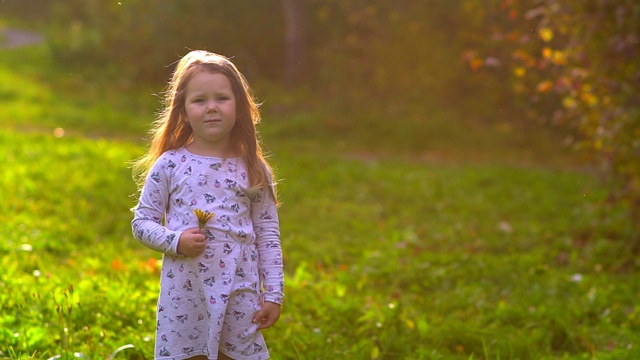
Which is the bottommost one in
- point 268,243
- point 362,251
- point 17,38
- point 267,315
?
point 362,251

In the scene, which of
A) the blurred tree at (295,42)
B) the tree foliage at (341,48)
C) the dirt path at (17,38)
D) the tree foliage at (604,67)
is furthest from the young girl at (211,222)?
the dirt path at (17,38)

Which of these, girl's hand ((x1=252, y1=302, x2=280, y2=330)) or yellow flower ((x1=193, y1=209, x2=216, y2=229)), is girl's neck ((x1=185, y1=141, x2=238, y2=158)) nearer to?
yellow flower ((x1=193, y1=209, x2=216, y2=229))

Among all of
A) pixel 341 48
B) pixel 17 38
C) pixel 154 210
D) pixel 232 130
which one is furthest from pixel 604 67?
pixel 17 38

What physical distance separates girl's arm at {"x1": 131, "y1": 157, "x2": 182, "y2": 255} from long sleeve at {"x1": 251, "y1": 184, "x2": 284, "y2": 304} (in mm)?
391

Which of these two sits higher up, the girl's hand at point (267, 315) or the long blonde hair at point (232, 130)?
the long blonde hair at point (232, 130)

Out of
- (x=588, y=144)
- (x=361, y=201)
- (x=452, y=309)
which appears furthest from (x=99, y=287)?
(x=361, y=201)

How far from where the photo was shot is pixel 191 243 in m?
3.01

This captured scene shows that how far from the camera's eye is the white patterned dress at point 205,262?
10.2ft

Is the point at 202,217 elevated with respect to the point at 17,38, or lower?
elevated

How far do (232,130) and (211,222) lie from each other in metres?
0.46

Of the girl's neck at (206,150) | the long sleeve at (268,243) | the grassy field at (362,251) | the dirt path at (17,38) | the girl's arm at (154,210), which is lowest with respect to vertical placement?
the grassy field at (362,251)

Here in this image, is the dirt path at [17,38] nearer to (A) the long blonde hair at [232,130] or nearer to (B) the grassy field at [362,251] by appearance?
(B) the grassy field at [362,251]

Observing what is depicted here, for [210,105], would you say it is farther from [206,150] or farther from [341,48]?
[341,48]

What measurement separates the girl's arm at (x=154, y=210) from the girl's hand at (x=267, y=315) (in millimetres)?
444
